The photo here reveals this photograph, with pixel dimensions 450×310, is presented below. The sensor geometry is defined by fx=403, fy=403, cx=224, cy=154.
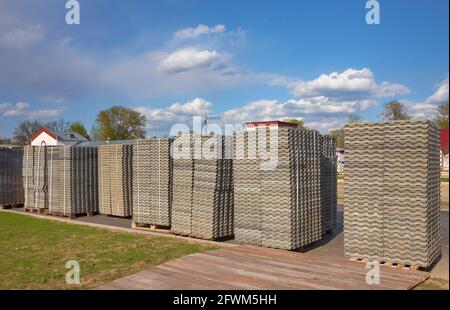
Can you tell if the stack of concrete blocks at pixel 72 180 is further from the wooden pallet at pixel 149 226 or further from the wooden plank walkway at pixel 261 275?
the wooden plank walkway at pixel 261 275

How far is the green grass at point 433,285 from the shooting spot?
6.77 m

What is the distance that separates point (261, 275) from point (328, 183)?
4.91 meters

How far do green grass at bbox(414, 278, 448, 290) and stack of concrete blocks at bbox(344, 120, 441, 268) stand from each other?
51cm

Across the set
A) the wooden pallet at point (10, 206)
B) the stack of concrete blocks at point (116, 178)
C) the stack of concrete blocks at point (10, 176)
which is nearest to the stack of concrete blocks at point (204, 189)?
the stack of concrete blocks at point (116, 178)

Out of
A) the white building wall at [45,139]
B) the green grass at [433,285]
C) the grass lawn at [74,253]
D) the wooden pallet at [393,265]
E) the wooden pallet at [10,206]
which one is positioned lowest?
the wooden pallet at [10,206]

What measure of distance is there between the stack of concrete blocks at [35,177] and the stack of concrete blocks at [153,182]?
534 cm

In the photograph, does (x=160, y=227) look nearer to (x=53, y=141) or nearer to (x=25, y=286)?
(x=25, y=286)

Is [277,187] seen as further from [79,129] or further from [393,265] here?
[79,129]

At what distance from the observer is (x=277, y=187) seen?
929cm

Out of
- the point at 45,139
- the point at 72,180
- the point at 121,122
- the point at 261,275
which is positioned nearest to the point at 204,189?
the point at 261,275

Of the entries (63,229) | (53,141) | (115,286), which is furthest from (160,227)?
→ (53,141)

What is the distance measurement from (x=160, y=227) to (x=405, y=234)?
745cm
